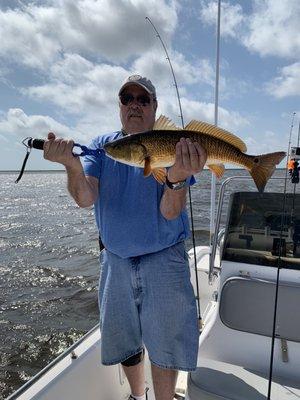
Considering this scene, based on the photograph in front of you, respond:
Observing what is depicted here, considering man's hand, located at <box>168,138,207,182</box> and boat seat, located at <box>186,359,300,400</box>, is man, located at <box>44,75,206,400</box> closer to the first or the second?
man's hand, located at <box>168,138,207,182</box>

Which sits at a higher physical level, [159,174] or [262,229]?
[159,174]

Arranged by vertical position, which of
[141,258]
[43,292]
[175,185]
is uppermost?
[175,185]

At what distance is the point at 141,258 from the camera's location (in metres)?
2.96

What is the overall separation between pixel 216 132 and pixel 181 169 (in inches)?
15.8

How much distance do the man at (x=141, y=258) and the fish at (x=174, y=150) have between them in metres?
0.16

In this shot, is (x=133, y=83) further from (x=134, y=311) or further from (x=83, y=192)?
(x=134, y=311)

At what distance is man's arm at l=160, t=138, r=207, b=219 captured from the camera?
2584mm

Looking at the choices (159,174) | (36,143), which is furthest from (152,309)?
(36,143)

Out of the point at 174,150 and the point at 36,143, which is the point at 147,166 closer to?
the point at 174,150

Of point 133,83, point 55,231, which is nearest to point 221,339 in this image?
point 133,83

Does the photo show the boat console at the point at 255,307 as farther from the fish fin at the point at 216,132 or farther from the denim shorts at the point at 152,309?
the fish fin at the point at 216,132

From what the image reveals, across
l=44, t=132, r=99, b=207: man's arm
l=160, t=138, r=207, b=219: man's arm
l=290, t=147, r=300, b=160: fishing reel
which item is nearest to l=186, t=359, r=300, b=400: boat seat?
l=160, t=138, r=207, b=219: man's arm

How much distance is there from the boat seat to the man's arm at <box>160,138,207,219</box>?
1389 millimetres

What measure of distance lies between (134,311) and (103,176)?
1119 mm
